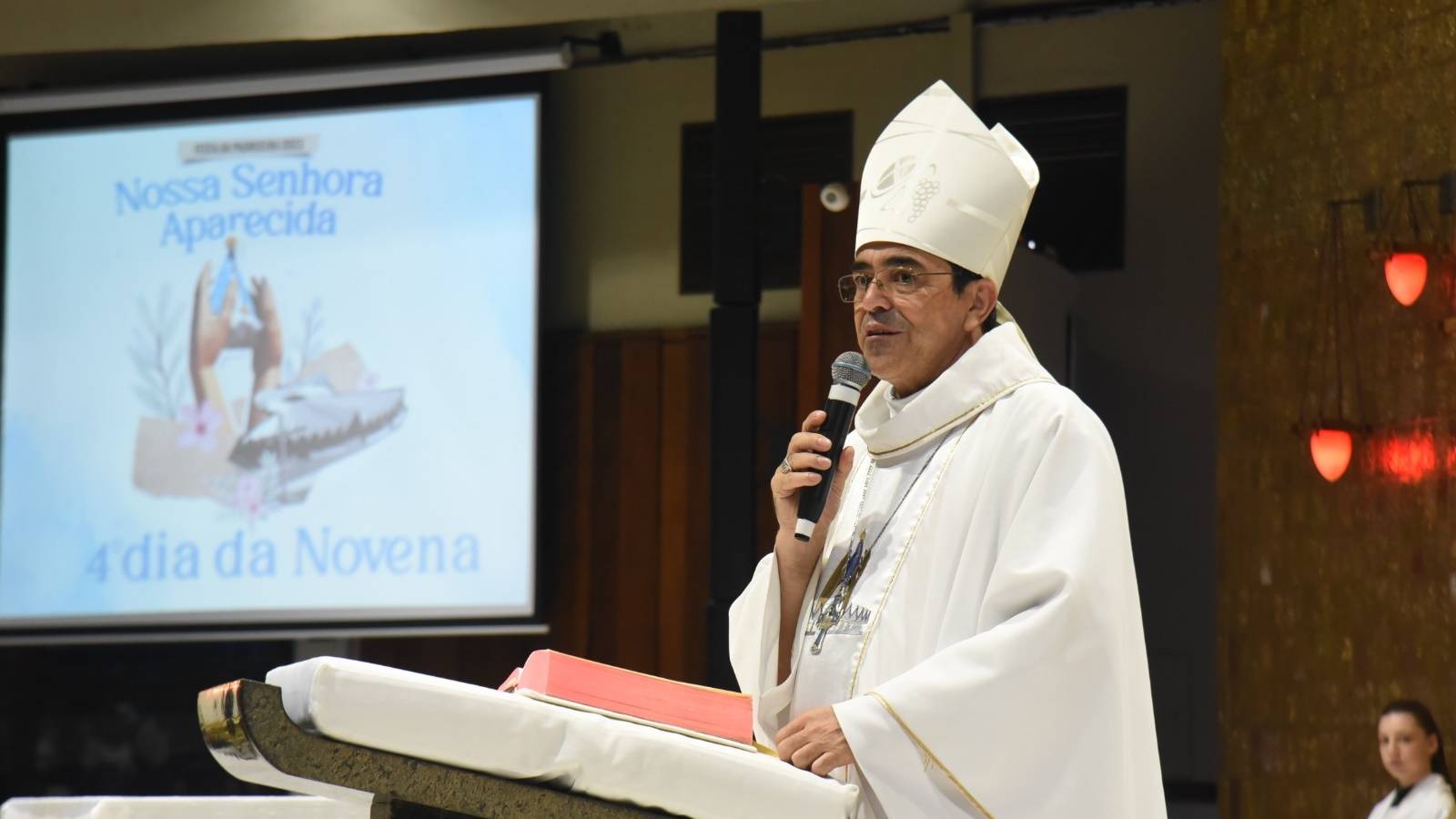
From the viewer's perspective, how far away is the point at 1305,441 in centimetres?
614

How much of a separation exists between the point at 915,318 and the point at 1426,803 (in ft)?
11.6

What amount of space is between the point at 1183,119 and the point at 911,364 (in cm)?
569

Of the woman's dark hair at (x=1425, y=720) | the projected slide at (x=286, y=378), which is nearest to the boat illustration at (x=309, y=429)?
the projected slide at (x=286, y=378)

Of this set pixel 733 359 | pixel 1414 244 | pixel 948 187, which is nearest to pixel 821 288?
pixel 733 359

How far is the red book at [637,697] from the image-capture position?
1.72 meters

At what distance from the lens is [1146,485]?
7582 mm

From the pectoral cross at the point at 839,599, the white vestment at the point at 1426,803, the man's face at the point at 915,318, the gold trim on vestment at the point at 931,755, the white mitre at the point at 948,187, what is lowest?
the white vestment at the point at 1426,803

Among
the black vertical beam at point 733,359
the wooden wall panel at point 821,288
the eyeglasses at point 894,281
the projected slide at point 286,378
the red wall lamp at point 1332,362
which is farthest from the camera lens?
the projected slide at point 286,378

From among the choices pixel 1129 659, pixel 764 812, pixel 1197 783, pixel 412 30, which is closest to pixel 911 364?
pixel 1129 659

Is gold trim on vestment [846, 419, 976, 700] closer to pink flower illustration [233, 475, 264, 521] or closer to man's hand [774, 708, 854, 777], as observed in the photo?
man's hand [774, 708, 854, 777]

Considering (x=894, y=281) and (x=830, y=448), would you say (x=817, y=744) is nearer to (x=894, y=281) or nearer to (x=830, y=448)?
(x=830, y=448)

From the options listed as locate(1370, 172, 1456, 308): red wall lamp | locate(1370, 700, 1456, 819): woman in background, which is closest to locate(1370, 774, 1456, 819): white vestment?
locate(1370, 700, 1456, 819): woman in background

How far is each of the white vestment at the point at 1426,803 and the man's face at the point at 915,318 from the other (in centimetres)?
340

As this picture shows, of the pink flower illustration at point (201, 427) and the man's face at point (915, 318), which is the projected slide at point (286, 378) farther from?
the man's face at point (915, 318)
